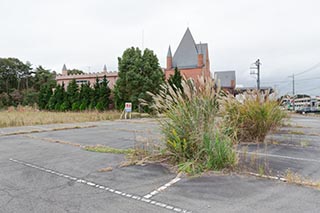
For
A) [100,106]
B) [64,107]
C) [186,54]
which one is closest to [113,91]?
[100,106]

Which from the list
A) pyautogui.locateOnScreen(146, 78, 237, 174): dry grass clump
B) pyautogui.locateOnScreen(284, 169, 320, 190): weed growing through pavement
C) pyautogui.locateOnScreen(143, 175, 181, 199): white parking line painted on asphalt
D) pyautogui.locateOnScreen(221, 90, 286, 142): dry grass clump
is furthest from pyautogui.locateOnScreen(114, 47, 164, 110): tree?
pyautogui.locateOnScreen(284, 169, 320, 190): weed growing through pavement

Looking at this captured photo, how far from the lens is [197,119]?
4090 mm

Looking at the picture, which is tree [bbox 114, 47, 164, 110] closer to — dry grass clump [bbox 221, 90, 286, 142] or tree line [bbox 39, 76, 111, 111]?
tree line [bbox 39, 76, 111, 111]

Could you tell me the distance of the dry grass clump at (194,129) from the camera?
3861 millimetres

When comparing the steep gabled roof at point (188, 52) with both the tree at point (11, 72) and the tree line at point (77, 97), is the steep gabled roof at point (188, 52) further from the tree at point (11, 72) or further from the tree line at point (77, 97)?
the tree at point (11, 72)

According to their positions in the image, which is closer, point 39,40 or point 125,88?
point 39,40

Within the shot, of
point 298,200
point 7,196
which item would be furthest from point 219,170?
point 7,196

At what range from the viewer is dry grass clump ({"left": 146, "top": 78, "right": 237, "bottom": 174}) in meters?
3.86

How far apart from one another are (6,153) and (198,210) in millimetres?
5319

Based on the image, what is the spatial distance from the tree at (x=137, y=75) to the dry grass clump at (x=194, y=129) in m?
16.6

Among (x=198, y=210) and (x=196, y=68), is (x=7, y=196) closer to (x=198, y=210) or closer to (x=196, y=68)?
(x=198, y=210)

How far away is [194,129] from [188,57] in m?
32.3

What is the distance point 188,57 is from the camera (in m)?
35.2

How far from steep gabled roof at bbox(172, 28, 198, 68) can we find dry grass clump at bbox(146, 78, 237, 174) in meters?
30.7
